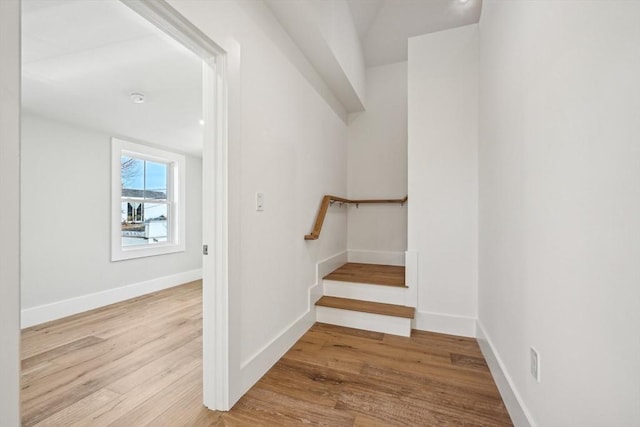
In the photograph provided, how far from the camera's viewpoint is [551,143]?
100 cm

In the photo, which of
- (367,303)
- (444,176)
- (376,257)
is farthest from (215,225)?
(376,257)

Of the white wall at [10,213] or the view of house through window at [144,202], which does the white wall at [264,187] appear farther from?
the view of house through window at [144,202]

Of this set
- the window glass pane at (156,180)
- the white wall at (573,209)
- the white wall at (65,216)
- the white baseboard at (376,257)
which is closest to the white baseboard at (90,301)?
the white wall at (65,216)

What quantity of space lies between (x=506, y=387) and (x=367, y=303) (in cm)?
124

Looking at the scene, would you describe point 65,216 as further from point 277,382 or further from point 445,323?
point 445,323

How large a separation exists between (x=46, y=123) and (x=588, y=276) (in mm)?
4337

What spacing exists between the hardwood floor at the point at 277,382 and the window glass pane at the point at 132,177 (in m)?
1.90

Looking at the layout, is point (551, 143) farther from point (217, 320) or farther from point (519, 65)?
point (217, 320)

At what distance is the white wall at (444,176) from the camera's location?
2.32m

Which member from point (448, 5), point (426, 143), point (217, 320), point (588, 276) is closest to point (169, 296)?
point (217, 320)

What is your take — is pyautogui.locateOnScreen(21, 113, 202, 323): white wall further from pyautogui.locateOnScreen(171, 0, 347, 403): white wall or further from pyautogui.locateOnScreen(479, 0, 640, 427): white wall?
pyautogui.locateOnScreen(479, 0, 640, 427): white wall

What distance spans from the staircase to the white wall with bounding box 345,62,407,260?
0.84m

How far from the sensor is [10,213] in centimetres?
69

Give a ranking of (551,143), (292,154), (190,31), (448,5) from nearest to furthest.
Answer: (551,143), (190,31), (292,154), (448,5)
